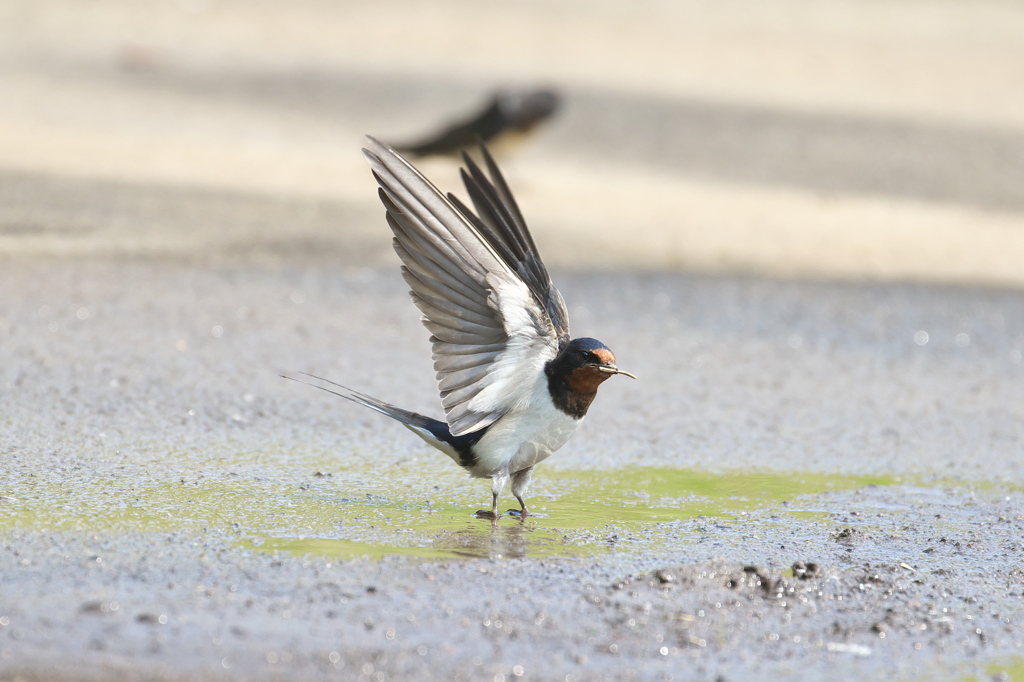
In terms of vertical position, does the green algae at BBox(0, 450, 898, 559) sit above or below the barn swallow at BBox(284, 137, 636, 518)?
below

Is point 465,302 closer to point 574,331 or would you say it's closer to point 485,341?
point 485,341

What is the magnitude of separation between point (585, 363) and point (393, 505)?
31.4 inches

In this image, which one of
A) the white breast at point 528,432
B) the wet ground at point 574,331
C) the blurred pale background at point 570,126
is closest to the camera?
the wet ground at point 574,331

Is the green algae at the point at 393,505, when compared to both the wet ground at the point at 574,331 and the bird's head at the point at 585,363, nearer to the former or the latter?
the wet ground at the point at 574,331

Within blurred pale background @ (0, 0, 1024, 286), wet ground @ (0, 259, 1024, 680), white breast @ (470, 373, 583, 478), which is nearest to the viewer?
wet ground @ (0, 259, 1024, 680)

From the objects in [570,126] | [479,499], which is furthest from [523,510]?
[570,126]

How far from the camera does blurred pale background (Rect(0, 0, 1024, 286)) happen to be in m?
8.57

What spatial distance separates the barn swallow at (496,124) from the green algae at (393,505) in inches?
212

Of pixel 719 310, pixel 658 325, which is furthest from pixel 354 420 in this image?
pixel 719 310

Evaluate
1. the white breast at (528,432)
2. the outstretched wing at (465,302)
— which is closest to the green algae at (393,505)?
the white breast at (528,432)

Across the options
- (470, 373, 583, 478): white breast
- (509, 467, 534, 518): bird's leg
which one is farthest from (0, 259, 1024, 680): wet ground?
(470, 373, 583, 478): white breast

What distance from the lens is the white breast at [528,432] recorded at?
13.3 ft

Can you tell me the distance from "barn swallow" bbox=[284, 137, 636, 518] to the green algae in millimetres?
263

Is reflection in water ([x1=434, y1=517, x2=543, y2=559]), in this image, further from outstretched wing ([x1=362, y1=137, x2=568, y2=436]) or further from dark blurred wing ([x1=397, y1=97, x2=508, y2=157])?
dark blurred wing ([x1=397, y1=97, x2=508, y2=157])
